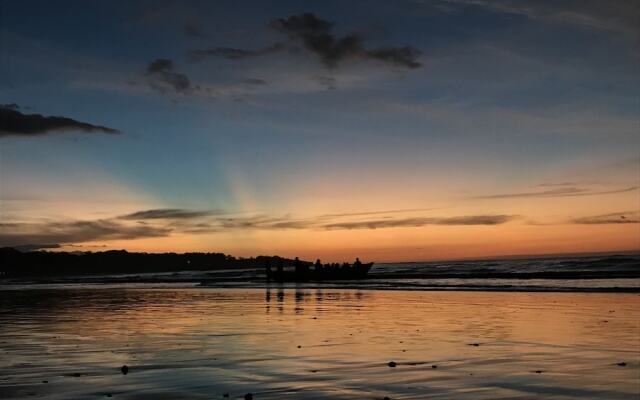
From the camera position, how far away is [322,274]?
229 feet

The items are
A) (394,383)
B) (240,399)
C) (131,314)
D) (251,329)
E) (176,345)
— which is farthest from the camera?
(131,314)

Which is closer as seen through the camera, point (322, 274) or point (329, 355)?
point (329, 355)

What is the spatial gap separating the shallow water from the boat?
45.4m

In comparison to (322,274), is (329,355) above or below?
below

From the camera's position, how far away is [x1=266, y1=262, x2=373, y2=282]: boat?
69.0 meters

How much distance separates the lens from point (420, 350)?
13.9m

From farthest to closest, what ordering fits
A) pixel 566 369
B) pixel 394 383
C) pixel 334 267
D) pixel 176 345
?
pixel 334 267 < pixel 176 345 < pixel 566 369 < pixel 394 383

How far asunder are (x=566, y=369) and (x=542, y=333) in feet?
18.1

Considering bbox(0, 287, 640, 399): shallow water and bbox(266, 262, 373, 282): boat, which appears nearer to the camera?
bbox(0, 287, 640, 399): shallow water

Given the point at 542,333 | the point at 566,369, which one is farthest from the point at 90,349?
the point at 542,333

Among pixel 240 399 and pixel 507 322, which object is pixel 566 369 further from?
pixel 507 322

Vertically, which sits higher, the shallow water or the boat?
the boat

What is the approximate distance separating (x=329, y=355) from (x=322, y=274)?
56.7 metres

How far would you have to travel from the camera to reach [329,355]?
43.7ft
